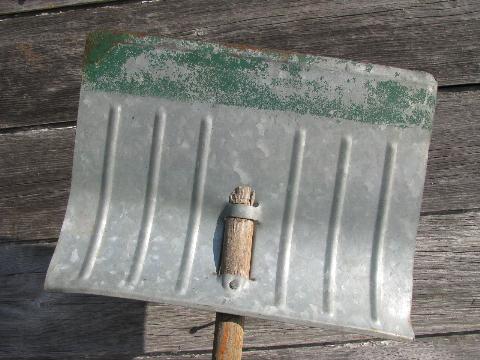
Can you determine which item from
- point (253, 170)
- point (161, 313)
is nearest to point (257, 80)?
point (253, 170)

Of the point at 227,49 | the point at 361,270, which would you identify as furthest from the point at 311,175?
the point at 227,49

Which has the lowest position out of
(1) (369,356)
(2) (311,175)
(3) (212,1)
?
(1) (369,356)

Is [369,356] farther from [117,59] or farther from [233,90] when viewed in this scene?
[117,59]

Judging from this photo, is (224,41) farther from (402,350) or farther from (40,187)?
(402,350)

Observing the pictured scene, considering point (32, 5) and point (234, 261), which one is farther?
point (32, 5)

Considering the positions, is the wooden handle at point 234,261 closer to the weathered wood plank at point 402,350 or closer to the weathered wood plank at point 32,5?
the weathered wood plank at point 402,350

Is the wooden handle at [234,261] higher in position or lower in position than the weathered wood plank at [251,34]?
lower

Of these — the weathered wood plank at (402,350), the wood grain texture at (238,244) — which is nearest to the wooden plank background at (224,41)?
the weathered wood plank at (402,350)
